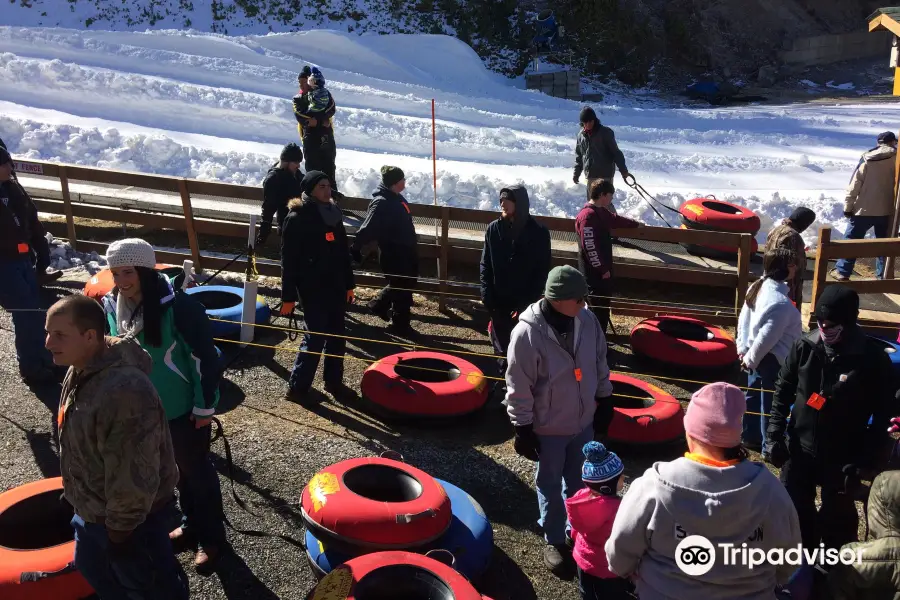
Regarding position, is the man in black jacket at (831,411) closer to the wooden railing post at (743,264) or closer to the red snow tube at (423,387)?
the red snow tube at (423,387)

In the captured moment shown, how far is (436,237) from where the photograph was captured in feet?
35.1

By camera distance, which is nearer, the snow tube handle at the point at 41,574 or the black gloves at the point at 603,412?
the snow tube handle at the point at 41,574

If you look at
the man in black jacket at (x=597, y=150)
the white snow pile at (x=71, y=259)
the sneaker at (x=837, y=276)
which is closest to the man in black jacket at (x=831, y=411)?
the man in black jacket at (x=597, y=150)

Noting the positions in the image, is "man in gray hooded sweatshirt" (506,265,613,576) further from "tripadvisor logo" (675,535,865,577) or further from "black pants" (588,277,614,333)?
"black pants" (588,277,614,333)

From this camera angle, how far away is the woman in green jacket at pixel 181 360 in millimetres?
4562

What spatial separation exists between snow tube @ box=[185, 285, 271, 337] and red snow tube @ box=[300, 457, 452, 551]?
347 cm

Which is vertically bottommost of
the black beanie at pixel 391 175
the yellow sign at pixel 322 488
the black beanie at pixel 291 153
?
the yellow sign at pixel 322 488

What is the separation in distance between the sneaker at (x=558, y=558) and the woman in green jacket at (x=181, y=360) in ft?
6.66

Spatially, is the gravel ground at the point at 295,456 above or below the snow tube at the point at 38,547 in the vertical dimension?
below

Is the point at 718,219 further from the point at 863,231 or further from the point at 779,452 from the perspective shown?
the point at 779,452

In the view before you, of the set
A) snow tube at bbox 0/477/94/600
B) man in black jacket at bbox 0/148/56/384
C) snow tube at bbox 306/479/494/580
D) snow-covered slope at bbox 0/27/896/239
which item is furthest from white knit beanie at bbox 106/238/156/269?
snow-covered slope at bbox 0/27/896/239

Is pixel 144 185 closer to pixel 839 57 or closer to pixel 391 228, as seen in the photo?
pixel 391 228

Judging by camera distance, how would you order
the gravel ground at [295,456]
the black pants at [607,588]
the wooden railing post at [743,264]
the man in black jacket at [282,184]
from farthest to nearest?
the man in black jacket at [282,184] → the wooden railing post at [743,264] → the gravel ground at [295,456] → the black pants at [607,588]


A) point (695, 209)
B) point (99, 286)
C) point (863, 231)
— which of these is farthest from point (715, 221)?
point (99, 286)
